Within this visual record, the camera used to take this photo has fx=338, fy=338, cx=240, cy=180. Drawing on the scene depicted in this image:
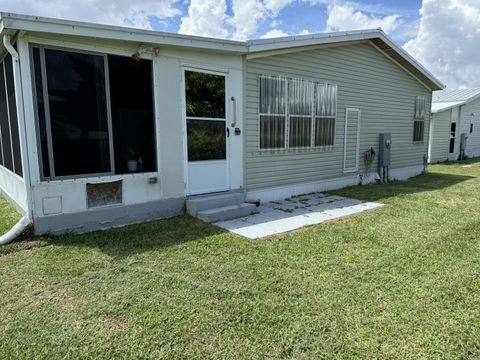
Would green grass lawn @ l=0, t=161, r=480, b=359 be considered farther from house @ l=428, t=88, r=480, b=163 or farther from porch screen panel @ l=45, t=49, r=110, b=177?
house @ l=428, t=88, r=480, b=163

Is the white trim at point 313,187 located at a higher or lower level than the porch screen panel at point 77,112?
lower

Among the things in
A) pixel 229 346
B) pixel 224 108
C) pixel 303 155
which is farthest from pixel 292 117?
pixel 229 346

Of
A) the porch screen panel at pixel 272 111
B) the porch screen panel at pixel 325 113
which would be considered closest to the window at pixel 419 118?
the porch screen panel at pixel 325 113

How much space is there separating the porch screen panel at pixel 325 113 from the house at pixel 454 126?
9012mm

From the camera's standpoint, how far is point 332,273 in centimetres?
333

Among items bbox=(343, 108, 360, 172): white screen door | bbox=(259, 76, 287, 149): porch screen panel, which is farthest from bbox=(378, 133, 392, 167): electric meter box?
bbox=(259, 76, 287, 149): porch screen panel

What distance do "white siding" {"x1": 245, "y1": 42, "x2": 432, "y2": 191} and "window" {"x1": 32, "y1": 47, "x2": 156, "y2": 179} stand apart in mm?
2021

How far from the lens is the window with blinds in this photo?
654 centimetres

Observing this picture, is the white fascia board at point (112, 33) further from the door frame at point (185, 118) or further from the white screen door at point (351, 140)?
the white screen door at point (351, 140)

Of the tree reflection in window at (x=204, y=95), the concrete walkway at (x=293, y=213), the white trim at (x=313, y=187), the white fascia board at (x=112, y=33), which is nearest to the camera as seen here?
the white fascia board at (x=112, y=33)

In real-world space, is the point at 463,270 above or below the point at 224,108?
below

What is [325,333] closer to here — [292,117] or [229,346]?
[229,346]

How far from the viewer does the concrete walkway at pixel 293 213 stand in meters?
4.88

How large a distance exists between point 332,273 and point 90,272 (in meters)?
2.40
